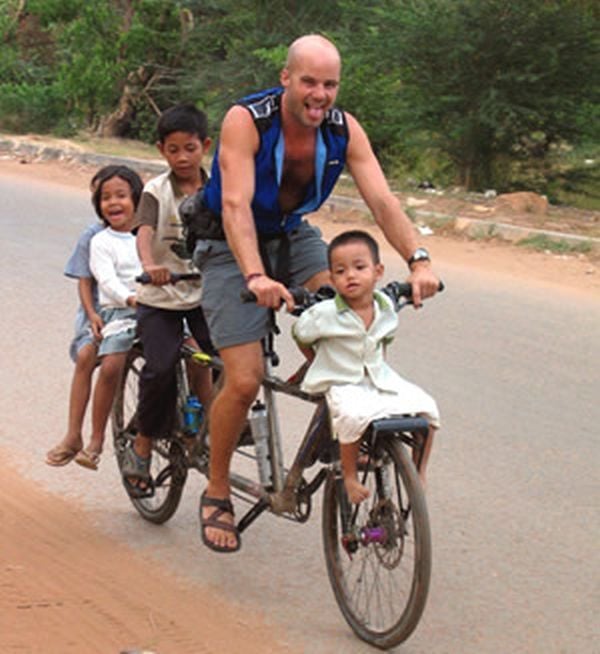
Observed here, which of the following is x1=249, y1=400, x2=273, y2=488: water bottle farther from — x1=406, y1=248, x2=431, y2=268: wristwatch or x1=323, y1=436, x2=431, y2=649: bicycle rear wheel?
x1=406, y1=248, x2=431, y2=268: wristwatch

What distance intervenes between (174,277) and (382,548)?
52.0 inches

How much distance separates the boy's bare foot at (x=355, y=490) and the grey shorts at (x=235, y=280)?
2.02 ft

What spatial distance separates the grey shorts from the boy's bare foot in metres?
0.62

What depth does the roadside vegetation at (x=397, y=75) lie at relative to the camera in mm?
13859

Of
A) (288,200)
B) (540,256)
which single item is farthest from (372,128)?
(288,200)

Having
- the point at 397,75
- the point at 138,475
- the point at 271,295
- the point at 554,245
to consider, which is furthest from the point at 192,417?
the point at 397,75

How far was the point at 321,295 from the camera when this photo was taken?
4.21 metres

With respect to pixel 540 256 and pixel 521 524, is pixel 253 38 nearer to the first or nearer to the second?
pixel 540 256

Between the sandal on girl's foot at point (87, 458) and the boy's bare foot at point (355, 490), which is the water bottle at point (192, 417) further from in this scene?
the boy's bare foot at point (355, 490)

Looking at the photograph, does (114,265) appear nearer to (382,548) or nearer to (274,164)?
(274,164)

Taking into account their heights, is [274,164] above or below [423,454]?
above

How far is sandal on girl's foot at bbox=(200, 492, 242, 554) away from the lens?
4625mm

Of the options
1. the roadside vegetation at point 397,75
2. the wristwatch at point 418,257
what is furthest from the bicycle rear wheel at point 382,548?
the roadside vegetation at point 397,75

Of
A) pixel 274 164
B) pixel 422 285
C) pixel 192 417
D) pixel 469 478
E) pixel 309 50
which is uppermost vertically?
pixel 309 50
